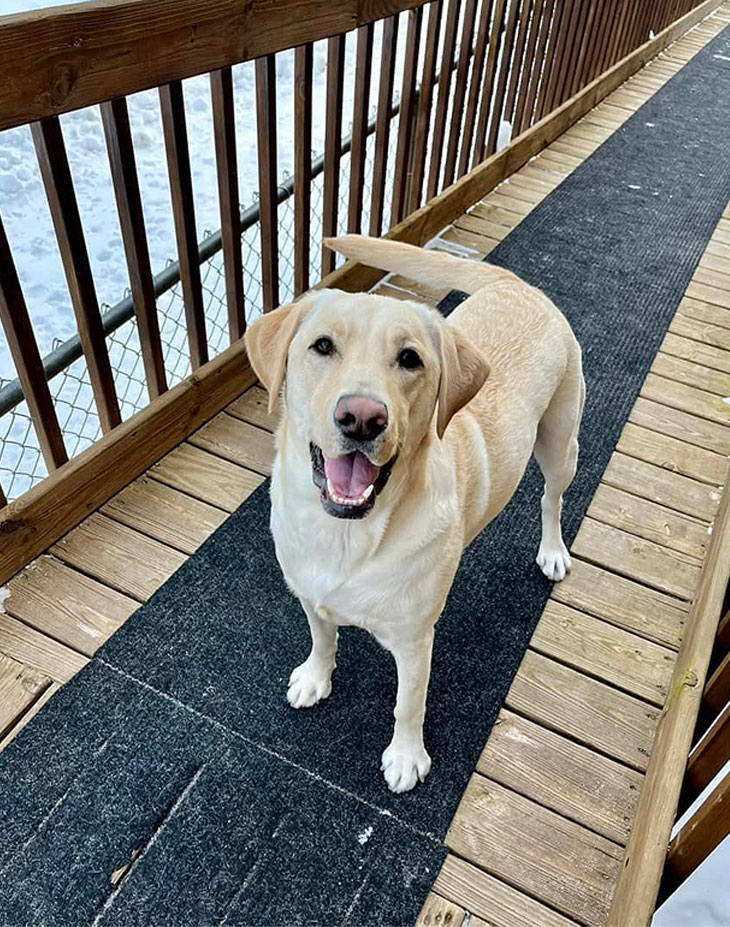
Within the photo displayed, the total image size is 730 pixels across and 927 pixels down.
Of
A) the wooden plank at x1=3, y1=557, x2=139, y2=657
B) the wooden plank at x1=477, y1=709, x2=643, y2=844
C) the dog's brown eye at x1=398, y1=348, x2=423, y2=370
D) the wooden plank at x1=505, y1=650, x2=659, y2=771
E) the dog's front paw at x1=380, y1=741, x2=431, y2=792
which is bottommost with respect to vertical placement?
the wooden plank at x1=505, y1=650, x2=659, y2=771

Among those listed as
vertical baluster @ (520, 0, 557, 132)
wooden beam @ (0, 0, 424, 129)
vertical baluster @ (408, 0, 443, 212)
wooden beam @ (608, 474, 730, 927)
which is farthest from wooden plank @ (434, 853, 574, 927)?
vertical baluster @ (520, 0, 557, 132)

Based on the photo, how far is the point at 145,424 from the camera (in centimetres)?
258

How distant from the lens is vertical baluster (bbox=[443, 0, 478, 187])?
3.80 metres

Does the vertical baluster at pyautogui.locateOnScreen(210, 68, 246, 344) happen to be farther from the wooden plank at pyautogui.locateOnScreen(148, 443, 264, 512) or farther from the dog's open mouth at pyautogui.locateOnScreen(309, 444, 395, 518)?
the dog's open mouth at pyautogui.locateOnScreen(309, 444, 395, 518)

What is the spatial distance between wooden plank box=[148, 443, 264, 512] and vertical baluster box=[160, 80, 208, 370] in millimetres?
386

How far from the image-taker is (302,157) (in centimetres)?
289

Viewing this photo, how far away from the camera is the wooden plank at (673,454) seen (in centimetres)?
286

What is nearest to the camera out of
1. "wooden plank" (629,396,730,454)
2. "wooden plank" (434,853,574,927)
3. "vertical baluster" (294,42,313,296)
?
"wooden plank" (434,853,574,927)

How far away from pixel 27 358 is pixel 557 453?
5.26ft

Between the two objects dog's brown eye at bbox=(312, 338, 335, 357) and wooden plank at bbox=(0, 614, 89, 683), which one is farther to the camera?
wooden plank at bbox=(0, 614, 89, 683)

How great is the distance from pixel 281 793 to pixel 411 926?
430mm

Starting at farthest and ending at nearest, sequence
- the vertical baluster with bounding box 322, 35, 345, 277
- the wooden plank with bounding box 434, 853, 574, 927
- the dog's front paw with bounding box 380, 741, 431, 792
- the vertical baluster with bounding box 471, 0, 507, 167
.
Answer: the vertical baluster with bounding box 471, 0, 507, 167 < the vertical baluster with bounding box 322, 35, 345, 277 < the dog's front paw with bounding box 380, 741, 431, 792 < the wooden plank with bounding box 434, 853, 574, 927

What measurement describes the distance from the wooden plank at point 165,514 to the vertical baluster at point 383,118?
187 centimetres

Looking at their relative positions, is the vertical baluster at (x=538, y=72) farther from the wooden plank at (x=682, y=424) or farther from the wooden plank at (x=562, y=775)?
the wooden plank at (x=562, y=775)
